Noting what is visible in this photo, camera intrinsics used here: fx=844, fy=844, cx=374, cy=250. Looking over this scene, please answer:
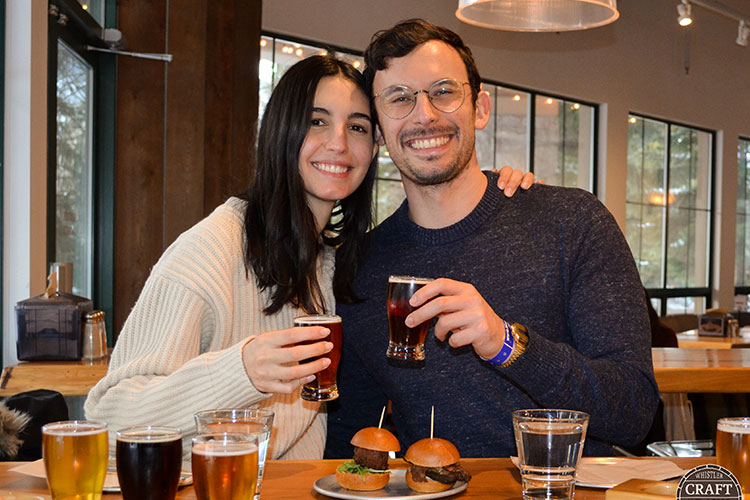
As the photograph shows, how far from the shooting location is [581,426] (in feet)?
4.27

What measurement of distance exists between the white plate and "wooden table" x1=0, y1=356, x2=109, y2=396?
2055mm

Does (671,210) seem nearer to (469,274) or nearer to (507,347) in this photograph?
(469,274)

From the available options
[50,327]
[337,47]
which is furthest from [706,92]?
[50,327]

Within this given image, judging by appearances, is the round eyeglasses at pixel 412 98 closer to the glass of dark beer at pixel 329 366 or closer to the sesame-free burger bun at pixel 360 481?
the glass of dark beer at pixel 329 366

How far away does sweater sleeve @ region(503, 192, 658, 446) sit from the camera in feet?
5.69

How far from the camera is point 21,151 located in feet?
11.6

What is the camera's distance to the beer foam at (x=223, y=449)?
3.77 feet

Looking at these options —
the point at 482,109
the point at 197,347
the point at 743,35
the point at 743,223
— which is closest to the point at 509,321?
the point at 482,109

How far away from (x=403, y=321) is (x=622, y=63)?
904cm

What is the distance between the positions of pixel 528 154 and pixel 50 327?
6597mm

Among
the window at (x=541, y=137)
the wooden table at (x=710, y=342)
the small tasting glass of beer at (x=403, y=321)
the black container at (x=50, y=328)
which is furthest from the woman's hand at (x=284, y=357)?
the window at (x=541, y=137)

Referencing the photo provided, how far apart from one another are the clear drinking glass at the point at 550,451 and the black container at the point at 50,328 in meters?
2.59

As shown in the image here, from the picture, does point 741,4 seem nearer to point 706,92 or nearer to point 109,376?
point 706,92

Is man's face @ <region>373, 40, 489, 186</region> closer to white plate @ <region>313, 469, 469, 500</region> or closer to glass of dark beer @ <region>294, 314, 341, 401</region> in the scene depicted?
glass of dark beer @ <region>294, 314, 341, 401</region>
